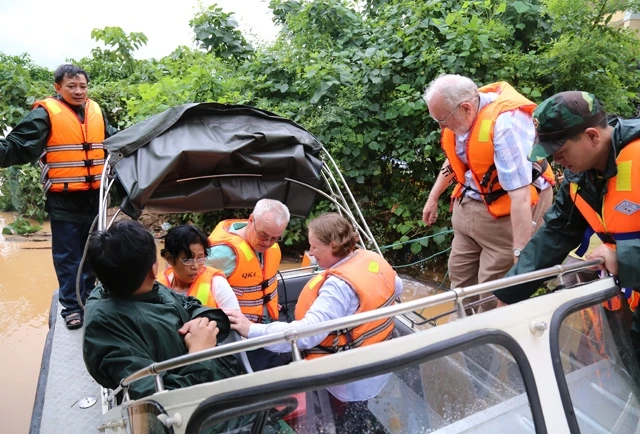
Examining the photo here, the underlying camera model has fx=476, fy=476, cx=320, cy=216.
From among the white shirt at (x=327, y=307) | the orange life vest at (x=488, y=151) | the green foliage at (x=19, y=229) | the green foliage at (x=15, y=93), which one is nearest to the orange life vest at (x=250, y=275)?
the white shirt at (x=327, y=307)

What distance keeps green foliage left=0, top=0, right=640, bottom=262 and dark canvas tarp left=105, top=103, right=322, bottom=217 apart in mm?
2266

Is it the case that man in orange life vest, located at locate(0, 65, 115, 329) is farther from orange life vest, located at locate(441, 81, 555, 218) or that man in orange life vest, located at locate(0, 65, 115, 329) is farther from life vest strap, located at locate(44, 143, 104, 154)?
orange life vest, located at locate(441, 81, 555, 218)

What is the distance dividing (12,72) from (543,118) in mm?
6913

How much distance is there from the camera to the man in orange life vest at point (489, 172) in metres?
2.36

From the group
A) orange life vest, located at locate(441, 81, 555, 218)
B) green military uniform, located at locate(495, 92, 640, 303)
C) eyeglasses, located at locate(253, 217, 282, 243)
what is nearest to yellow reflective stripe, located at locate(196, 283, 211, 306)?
eyeglasses, located at locate(253, 217, 282, 243)

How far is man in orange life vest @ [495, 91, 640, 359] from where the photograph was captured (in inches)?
60.2

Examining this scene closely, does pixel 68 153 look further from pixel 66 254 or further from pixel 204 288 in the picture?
pixel 204 288

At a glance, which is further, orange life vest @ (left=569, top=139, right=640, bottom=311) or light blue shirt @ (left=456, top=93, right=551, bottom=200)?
light blue shirt @ (left=456, top=93, right=551, bottom=200)

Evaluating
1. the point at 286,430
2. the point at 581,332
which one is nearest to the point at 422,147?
the point at 581,332

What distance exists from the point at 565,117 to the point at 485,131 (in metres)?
0.90

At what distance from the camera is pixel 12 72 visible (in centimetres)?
629

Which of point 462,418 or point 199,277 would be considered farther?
point 199,277

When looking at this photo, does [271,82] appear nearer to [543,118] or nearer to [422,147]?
[422,147]

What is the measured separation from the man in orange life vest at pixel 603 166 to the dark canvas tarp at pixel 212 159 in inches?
68.0
